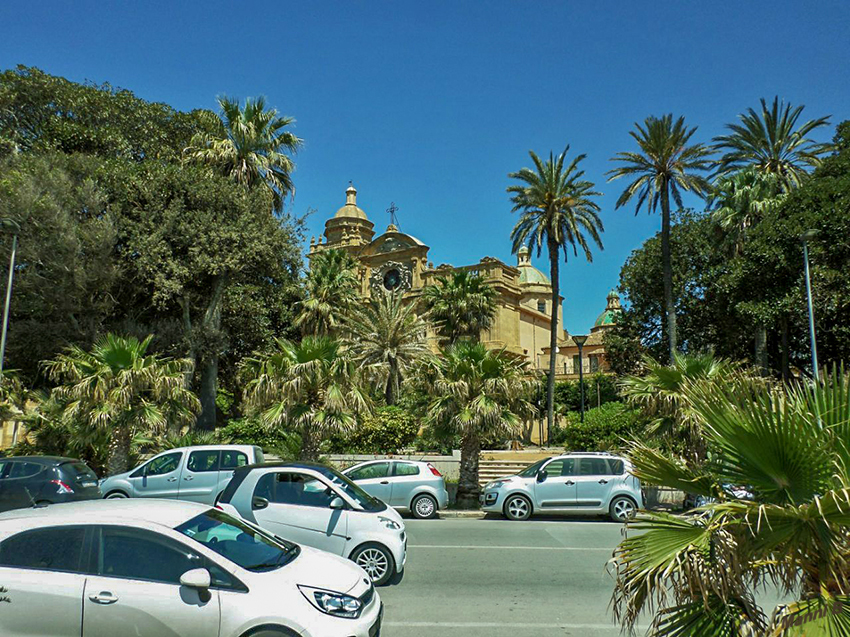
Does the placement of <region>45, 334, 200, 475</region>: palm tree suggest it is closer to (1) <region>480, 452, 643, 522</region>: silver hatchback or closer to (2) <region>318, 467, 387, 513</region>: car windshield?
(1) <region>480, 452, 643, 522</region>: silver hatchback

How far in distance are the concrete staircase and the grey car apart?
8.79m

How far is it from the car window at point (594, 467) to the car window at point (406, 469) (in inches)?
163

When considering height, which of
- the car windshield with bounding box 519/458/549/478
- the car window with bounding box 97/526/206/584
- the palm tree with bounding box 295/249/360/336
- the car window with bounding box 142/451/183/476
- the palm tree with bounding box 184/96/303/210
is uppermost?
the palm tree with bounding box 184/96/303/210

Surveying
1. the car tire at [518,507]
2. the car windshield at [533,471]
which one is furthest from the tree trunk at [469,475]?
the car tire at [518,507]

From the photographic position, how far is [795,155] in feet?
108

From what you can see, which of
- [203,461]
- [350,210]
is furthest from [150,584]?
[350,210]

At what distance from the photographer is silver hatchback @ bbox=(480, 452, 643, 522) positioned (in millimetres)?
15328

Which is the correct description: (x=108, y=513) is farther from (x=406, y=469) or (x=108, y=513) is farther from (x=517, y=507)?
A: (x=517, y=507)

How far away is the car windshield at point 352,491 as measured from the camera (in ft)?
28.5

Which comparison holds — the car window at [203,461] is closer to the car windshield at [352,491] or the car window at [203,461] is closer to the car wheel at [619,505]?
the car windshield at [352,491]

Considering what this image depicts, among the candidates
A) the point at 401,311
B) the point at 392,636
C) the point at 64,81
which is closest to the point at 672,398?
the point at 392,636

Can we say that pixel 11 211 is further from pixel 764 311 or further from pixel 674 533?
pixel 764 311

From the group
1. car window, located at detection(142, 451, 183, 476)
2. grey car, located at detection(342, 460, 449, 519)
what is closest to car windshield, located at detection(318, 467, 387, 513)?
car window, located at detection(142, 451, 183, 476)

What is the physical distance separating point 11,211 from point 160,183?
19.0ft
